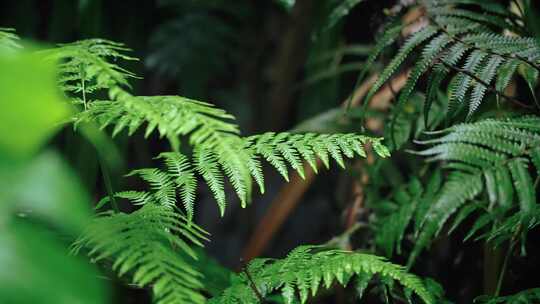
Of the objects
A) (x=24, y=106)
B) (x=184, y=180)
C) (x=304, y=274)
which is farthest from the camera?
(x=184, y=180)

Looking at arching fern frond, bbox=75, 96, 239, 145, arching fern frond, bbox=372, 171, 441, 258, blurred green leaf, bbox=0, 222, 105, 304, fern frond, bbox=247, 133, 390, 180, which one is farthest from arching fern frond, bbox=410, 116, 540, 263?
blurred green leaf, bbox=0, 222, 105, 304

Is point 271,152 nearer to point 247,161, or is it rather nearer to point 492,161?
point 247,161

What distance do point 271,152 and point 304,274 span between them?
0.17m

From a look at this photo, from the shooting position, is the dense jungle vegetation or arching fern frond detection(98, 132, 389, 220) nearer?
the dense jungle vegetation

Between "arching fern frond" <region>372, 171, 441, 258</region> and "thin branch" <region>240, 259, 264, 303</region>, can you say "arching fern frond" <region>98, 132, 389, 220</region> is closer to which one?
"thin branch" <region>240, 259, 264, 303</region>

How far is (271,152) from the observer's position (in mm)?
799

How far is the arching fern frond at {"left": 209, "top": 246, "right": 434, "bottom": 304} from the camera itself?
2.34ft

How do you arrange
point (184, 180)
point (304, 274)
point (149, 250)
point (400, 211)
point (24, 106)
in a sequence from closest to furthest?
1. point (24, 106)
2. point (149, 250)
3. point (304, 274)
4. point (184, 180)
5. point (400, 211)

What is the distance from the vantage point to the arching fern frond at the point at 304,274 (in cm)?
71

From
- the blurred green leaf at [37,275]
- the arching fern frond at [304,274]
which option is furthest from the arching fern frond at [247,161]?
the blurred green leaf at [37,275]

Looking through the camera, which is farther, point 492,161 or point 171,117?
point 492,161

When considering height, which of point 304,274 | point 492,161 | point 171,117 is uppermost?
point 171,117

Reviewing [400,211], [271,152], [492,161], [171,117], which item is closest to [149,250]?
[171,117]

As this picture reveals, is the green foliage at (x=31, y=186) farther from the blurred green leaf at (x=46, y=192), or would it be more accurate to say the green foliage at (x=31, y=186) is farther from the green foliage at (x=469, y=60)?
the green foliage at (x=469, y=60)
